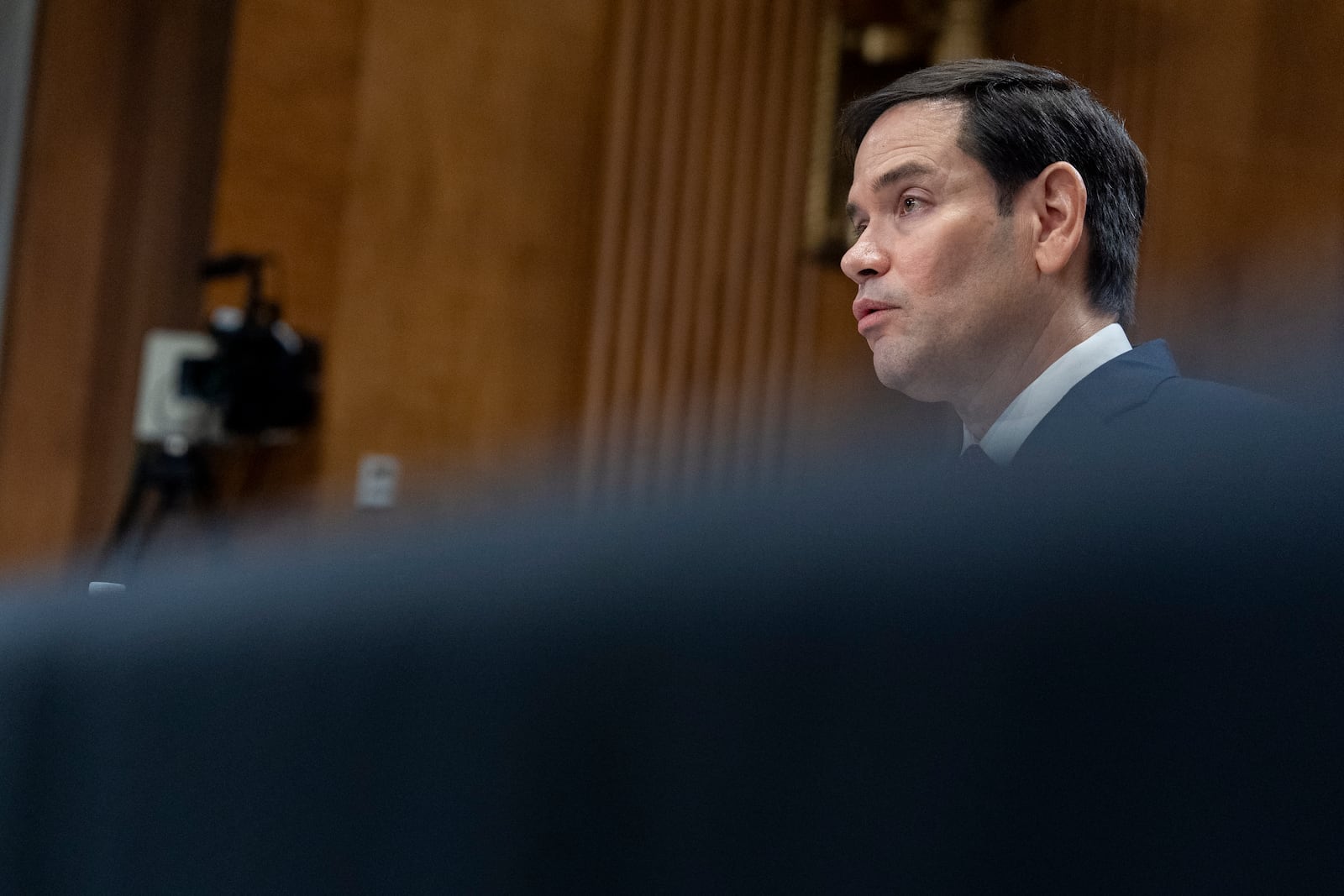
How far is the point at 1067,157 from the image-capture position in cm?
116

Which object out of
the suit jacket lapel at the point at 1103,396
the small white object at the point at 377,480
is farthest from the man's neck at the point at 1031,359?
the small white object at the point at 377,480

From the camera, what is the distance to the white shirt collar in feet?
3.33

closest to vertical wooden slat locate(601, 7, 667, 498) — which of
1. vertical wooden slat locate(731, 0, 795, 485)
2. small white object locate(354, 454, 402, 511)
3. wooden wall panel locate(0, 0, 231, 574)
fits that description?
vertical wooden slat locate(731, 0, 795, 485)

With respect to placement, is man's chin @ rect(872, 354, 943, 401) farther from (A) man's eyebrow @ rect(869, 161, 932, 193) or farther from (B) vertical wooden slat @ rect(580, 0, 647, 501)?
(B) vertical wooden slat @ rect(580, 0, 647, 501)

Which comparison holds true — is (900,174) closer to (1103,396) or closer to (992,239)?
(992,239)

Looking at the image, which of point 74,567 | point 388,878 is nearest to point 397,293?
point 74,567

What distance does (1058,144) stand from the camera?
115 centimetres

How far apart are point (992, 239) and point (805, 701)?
35.1 inches

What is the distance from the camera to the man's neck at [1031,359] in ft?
3.63

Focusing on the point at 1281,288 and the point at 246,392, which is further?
the point at 246,392

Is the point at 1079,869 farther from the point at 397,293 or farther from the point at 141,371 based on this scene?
the point at 141,371

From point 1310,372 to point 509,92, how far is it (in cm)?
349

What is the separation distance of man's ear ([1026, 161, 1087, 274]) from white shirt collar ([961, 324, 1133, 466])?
0.26 ft

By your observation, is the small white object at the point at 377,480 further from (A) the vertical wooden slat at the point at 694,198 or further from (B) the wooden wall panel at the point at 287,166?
(A) the vertical wooden slat at the point at 694,198
